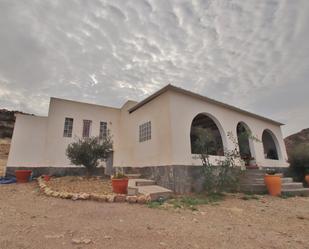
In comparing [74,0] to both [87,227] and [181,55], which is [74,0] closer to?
[181,55]

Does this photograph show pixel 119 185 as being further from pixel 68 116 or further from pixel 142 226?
pixel 68 116

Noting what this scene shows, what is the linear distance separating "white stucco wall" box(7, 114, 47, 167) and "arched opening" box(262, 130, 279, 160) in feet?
45.8

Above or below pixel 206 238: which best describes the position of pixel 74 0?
above

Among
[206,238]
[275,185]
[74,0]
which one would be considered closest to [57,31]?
[74,0]

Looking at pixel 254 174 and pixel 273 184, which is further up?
pixel 254 174

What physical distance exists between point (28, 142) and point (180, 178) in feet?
26.9

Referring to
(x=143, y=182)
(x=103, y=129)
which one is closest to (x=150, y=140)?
(x=143, y=182)

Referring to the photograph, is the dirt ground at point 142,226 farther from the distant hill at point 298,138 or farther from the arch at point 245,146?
the distant hill at point 298,138

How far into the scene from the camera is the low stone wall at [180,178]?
252 inches

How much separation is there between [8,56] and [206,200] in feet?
31.1

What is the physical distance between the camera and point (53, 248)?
2277 mm

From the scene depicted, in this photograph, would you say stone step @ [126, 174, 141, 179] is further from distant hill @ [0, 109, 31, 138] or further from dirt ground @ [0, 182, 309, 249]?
distant hill @ [0, 109, 31, 138]

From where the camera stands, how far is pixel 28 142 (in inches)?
370

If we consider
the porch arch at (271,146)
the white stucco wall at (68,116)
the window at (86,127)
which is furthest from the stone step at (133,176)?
the porch arch at (271,146)
